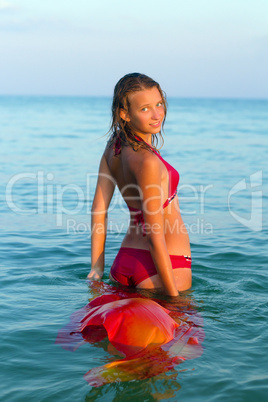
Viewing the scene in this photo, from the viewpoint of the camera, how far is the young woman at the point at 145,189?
3580 mm

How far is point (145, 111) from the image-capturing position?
148 inches

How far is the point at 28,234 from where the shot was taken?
743 centimetres

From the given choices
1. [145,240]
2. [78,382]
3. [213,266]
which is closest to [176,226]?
[145,240]

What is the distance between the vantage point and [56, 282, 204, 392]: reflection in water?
3014mm

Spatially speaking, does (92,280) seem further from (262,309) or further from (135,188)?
(262,309)

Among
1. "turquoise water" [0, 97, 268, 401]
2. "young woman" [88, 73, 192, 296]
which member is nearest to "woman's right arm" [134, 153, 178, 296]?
"young woman" [88, 73, 192, 296]

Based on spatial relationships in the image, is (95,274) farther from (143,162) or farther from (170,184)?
(143,162)

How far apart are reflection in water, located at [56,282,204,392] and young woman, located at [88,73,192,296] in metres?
0.29

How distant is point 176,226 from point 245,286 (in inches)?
55.7

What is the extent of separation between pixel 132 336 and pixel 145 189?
980 mm

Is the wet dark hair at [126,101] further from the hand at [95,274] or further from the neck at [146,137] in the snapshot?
the hand at [95,274]

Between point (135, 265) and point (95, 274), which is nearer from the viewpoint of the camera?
point (135, 265)

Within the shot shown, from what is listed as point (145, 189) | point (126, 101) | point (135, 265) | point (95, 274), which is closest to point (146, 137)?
point (126, 101)

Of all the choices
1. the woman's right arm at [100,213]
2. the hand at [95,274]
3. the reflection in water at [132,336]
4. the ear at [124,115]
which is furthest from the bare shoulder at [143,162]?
the hand at [95,274]
